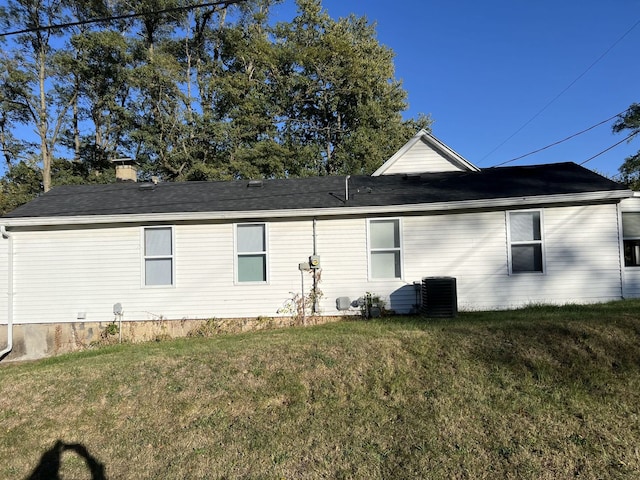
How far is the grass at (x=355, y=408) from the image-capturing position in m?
3.73

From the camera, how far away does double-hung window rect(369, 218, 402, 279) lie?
9336mm

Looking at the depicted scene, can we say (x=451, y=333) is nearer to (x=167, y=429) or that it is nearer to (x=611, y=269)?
(x=167, y=429)

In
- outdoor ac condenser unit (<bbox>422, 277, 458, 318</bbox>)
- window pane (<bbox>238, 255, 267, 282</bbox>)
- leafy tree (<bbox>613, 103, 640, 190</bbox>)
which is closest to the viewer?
outdoor ac condenser unit (<bbox>422, 277, 458, 318</bbox>)

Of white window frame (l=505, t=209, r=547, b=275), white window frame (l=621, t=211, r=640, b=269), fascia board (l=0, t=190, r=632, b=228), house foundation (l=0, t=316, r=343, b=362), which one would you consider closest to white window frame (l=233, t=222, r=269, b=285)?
fascia board (l=0, t=190, r=632, b=228)

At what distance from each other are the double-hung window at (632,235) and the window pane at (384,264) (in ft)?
17.2

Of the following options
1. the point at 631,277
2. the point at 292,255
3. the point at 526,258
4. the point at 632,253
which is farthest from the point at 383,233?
the point at 632,253

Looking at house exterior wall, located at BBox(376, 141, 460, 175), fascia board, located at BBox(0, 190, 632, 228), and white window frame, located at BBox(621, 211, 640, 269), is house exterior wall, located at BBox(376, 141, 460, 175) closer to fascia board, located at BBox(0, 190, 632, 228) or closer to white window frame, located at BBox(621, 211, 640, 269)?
fascia board, located at BBox(0, 190, 632, 228)

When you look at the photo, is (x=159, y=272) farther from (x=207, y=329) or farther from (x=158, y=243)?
(x=207, y=329)

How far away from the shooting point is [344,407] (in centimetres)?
466

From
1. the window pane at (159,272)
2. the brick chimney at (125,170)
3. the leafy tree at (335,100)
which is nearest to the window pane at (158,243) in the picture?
the window pane at (159,272)

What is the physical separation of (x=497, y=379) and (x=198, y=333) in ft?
21.9

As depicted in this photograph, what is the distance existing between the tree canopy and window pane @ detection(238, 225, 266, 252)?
41.1 feet

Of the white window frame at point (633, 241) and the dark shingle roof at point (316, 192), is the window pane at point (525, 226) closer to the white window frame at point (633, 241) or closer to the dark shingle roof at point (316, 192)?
the dark shingle roof at point (316, 192)

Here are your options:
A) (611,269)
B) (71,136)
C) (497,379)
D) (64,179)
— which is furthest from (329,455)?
(71,136)
